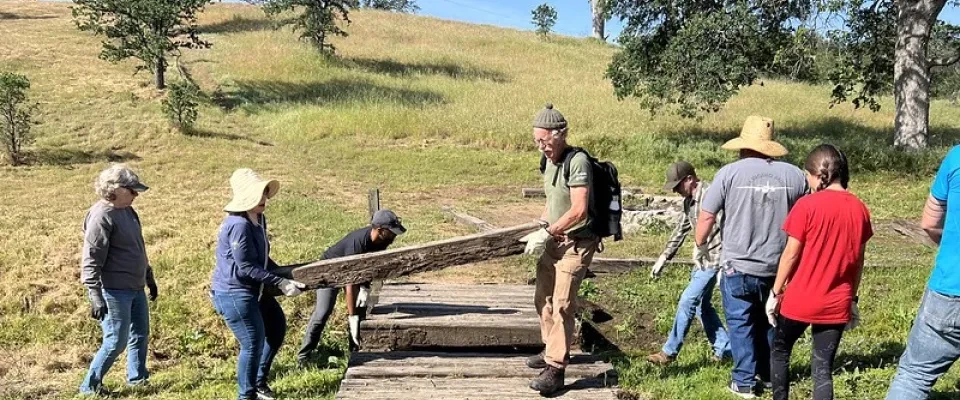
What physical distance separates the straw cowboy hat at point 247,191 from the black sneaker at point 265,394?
4.24 ft

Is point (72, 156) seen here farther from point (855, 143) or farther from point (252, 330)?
point (855, 143)

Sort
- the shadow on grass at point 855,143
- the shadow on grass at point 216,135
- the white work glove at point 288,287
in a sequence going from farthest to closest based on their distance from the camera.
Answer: the shadow on grass at point 216,135
the shadow on grass at point 855,143
the white work glove at point 288,287

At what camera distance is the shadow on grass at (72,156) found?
48.9 feet

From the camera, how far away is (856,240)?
3.67 metres

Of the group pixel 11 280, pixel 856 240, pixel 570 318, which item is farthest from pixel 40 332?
pixel 856 240

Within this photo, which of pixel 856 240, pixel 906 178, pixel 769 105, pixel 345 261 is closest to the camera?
pixel 856 240

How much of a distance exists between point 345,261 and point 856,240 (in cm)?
303

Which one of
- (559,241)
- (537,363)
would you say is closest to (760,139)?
(559,241)

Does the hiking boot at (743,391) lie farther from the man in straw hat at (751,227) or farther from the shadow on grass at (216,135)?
the shadow on grass at (216,135)

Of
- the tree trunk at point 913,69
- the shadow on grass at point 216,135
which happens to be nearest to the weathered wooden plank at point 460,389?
the shadow on grass at point 216,135

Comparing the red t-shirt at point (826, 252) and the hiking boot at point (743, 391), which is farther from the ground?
the red t-shirt at point (826, 252)

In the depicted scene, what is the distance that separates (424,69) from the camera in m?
30.5

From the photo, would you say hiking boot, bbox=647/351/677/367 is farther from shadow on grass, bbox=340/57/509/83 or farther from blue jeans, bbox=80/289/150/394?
shadow on grass, bbox=340/57/509/83

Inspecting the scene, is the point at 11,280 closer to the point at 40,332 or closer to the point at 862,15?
the point at 40,332
